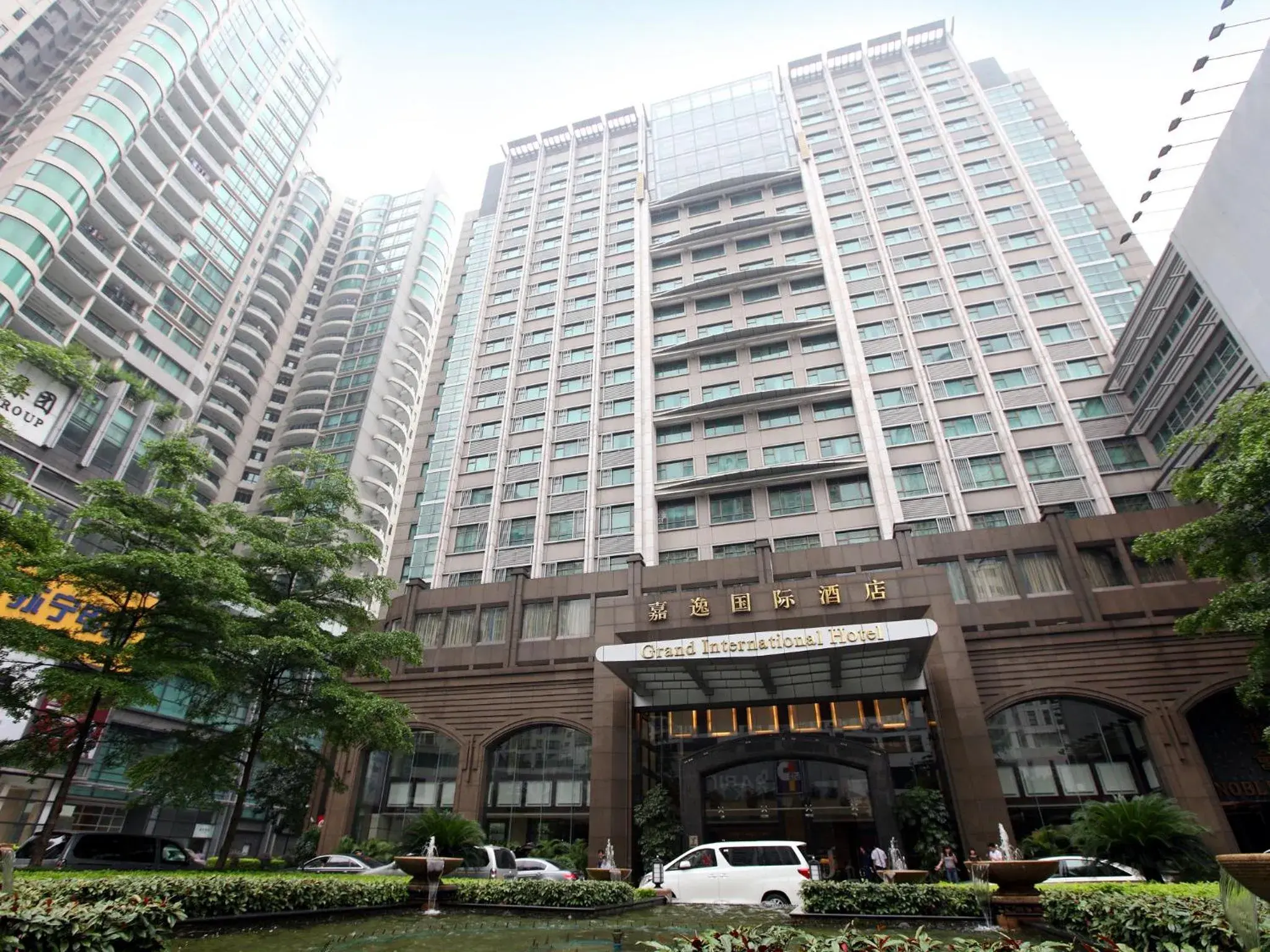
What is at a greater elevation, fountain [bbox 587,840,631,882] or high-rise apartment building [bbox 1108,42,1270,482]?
high-rise apartment building [bbox 1108,42,1270,482]

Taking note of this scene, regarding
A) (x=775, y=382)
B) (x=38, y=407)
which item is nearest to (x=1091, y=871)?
(x=775, y=382)

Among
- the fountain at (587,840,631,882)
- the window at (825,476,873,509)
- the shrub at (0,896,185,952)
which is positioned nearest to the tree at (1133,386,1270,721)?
the fountain at (587,840,631,882)

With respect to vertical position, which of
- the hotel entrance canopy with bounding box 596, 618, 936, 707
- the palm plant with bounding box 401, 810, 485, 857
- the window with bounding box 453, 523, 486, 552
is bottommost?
the palm plant with bounding box 401, 810, 485, 857

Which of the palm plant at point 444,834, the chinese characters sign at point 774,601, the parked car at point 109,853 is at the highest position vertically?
the chinese characters sign at point 774,601

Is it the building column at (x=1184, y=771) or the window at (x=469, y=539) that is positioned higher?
the window at (x=469, y=539)

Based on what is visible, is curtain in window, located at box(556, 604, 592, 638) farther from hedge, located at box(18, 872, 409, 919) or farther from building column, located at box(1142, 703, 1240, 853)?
building column, located at box(1142, 703, 1240, 853)

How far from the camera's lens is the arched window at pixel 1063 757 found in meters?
23.4

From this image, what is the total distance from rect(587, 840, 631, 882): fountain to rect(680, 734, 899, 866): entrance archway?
9.50 ft

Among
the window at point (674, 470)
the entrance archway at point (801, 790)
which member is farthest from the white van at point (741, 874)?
the window at point (674, 470)

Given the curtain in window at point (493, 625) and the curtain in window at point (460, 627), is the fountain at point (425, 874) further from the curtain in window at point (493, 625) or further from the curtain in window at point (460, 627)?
the curtain in window at point (460, 627)

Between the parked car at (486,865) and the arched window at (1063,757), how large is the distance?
16854mm

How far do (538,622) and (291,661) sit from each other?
617 inches

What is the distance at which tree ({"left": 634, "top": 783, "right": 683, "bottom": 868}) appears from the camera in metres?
23.5

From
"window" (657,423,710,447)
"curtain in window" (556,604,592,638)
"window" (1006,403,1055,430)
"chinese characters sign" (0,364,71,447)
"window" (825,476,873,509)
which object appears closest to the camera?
"curtain in window" (556,604,592,638)
